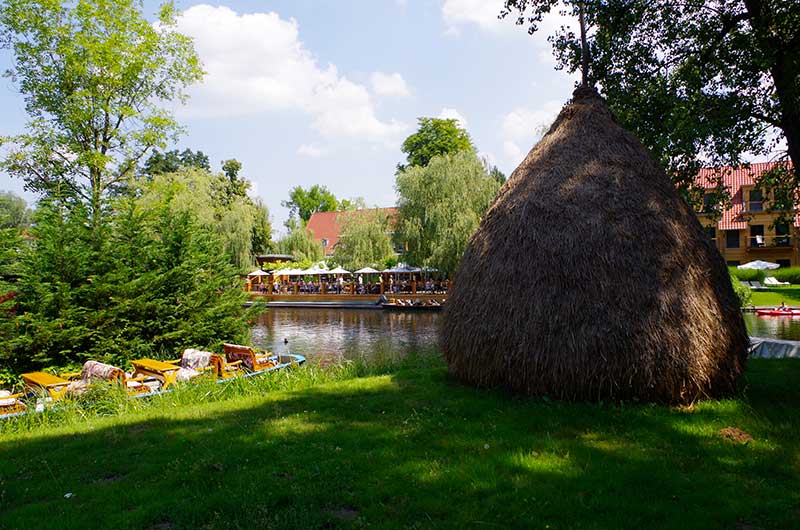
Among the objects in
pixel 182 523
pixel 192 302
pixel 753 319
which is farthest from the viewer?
pixel 753 319

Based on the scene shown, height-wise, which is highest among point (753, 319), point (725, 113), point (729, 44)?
point (729, 44)

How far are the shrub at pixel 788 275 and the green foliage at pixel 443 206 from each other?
23257mm

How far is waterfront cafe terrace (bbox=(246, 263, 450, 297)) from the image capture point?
42406 millimetres

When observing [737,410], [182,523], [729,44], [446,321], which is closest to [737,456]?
[737,410]

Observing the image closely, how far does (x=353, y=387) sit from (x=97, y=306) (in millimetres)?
6763

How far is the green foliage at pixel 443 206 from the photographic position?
3578 cm

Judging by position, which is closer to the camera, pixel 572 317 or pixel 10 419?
pixel 572 317

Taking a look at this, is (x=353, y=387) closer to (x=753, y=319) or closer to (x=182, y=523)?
(x=182, y=523)

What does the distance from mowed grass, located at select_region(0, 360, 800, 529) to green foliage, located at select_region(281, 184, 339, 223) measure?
85.4m

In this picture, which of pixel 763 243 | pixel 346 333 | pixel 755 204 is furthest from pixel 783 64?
pixel 763 243

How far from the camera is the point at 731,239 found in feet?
162

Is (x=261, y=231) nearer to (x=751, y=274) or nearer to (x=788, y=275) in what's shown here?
(x=751, y=274)

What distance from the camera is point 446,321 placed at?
A: 8.43m

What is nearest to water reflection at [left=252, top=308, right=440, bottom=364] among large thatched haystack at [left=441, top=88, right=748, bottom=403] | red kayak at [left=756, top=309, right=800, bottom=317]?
large thatched haystack at [left=441, top=88, right=748, bottom=403]
